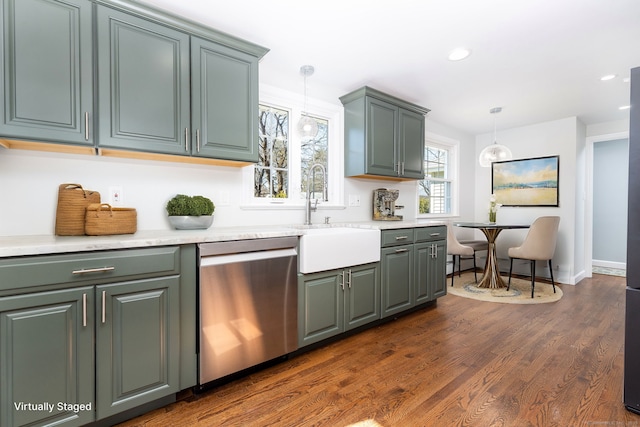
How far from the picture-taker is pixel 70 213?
174 centimetres

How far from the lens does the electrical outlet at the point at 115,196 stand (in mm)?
2002

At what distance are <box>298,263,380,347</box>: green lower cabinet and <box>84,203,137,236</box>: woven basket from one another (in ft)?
3.79

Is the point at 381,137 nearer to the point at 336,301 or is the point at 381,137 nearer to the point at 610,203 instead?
the point at 336,301

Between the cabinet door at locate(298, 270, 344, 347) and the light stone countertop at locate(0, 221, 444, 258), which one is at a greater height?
the light stone countertop at locate(0, 221, 444, 258)

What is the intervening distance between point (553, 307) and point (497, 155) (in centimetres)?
182

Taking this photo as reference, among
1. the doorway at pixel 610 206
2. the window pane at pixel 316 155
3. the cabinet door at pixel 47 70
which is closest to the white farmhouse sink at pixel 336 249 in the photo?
the window pane at pixel 316 155

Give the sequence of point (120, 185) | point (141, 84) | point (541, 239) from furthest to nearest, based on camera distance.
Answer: point (541, 239), point (120, 185), point (141, 84)

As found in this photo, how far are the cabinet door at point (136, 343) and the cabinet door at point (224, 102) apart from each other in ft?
3.11

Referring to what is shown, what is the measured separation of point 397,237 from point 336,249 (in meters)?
0.78

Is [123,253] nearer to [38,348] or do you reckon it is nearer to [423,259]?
[38,348]

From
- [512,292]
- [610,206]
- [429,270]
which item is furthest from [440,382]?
[610,206]

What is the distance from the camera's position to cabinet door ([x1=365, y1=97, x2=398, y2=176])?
3.14 metres

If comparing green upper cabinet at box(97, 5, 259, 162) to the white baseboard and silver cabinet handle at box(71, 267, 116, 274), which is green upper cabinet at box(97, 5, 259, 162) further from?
the white baseboard

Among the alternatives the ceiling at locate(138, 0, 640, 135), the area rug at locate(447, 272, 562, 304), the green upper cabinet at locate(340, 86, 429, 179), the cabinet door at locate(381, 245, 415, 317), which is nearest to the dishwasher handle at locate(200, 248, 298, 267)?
the cabinet door at locate(381, 245, 415, 317)
